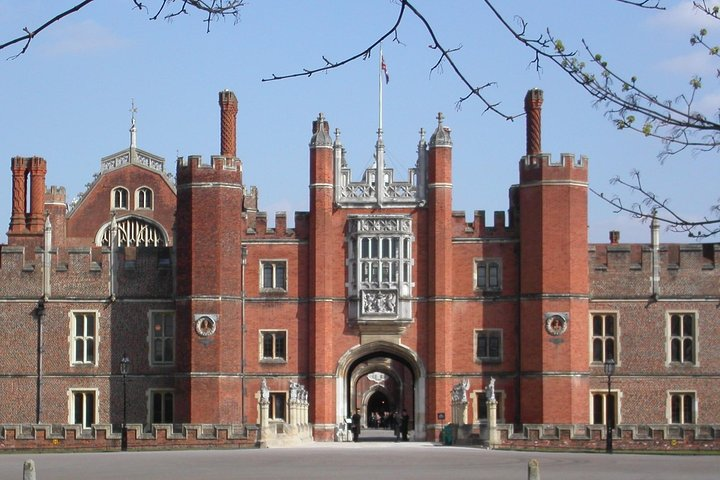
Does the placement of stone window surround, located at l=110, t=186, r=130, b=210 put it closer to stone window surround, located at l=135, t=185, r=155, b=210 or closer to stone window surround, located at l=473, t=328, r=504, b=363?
stone window surround, located at l=135, t=185, r=155, b=210

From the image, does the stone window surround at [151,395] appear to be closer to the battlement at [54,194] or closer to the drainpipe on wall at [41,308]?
the drainpipe on wall at [41,308]

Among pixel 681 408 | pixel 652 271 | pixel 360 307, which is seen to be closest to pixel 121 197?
pixel 360 307

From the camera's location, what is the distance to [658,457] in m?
35.3

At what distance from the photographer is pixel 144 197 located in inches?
2675

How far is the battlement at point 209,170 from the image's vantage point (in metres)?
47.2

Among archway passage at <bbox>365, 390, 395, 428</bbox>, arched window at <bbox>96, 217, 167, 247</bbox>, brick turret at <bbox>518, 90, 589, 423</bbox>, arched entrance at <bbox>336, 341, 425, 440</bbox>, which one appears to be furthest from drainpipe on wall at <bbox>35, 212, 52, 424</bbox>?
archway passage at <bbox>365, 390, 395, 428</bbox>

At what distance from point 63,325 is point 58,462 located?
1671cm

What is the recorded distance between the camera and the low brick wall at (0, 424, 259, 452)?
41.0 meters

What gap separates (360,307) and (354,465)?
17542mm

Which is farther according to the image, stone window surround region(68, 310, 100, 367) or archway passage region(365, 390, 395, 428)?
archway passage region(365, 390, 395, 428)

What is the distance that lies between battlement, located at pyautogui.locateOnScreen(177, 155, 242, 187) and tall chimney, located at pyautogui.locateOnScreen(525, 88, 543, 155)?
9.54m

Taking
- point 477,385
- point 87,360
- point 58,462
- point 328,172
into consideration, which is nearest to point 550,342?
point 477,385

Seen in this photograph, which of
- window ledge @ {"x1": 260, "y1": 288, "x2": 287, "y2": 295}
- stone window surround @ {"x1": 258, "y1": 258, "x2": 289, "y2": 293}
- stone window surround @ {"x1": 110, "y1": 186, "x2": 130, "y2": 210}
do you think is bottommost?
window ledge @ {"x1": 260, "y1": 288, "x2": 287, "y2": 295}

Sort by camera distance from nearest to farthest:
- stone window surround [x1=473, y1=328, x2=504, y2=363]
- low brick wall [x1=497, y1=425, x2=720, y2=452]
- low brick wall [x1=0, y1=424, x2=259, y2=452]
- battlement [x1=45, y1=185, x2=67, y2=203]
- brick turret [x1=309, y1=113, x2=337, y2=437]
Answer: low brick wall [x1=497, y1=425, x2=720, y2=452], low brick wall [x1=0, y1=424, x2=259, y2=452], brick turret [x1=309, y1=113, x2=337, y2=437], stone window surround [x1=473, y1=328, x2=504, y2=363], battlement [x1=45, y1=185, x2=67, y2=203]
